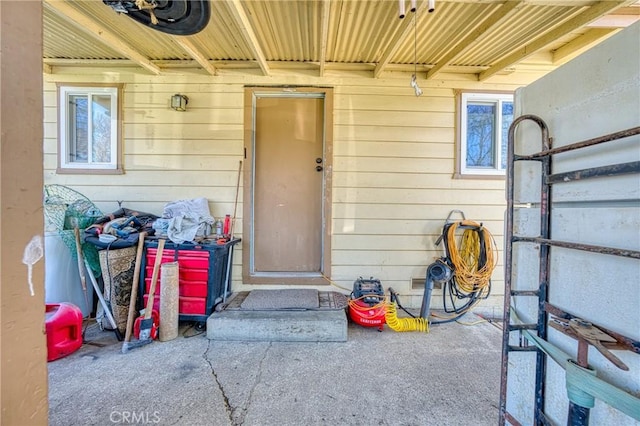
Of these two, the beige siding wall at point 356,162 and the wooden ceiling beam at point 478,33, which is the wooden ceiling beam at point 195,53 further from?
the wooden ceiling beam at point 478,33

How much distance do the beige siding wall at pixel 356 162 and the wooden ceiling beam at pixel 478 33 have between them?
274mm

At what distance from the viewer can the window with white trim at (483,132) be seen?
3195mm

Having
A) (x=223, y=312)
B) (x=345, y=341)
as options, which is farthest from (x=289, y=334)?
(x=223, y=312)

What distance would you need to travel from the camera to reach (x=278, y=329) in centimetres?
246

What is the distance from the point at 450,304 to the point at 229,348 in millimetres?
2566

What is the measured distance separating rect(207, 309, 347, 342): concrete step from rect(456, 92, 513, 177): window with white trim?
237 cm

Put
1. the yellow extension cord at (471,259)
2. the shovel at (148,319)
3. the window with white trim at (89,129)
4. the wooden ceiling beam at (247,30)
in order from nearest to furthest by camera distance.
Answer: the wooden ceiling beam at (247,30)
the shovel at (148,319)
the yellow extension cord at (471,259)
the window with white trim at (89,129)

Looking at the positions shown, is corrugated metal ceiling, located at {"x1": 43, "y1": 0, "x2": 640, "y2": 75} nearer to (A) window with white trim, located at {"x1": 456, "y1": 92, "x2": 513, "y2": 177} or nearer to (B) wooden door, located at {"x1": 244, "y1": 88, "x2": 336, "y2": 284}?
(A) window with white trim, located at {"x1": 456, "y1": 92, "x2": 513, "y2": 177}

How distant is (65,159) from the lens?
3.16 m

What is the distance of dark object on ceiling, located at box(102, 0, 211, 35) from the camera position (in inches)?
55.0

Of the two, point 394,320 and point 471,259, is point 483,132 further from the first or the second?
point 394,320

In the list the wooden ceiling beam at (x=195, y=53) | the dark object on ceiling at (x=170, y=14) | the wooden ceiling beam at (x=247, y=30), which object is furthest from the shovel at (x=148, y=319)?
the wooden ceiling beam at (x=247, y=30)

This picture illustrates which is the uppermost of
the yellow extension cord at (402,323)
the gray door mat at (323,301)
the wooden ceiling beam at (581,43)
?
the wooden ceiling beam at (581,43)

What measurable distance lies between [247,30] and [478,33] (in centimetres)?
214
